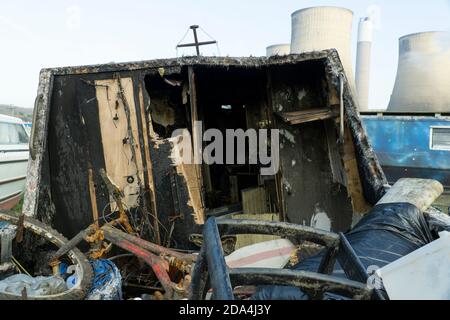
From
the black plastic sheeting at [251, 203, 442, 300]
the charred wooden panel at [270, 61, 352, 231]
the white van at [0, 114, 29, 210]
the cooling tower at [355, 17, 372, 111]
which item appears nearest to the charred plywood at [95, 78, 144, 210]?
the charred wooden panel at [270, 61, 352, 231]

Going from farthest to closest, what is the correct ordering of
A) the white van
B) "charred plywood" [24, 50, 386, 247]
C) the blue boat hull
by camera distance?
the blue boat hull, the white van, "charred plywood" [24, 50, 386, 247]

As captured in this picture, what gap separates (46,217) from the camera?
4.16 meters

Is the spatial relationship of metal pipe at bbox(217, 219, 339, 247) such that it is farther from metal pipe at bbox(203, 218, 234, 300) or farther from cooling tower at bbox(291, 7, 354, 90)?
cooling tower at bbox(291, 7, 354, 90)

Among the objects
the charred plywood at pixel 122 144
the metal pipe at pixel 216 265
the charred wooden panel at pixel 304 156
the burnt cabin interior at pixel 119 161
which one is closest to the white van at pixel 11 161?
the burnt cabin interior at pixel 119 161

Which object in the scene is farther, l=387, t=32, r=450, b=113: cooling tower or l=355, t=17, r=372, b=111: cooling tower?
l=355, t=17, r=372, b=111: cooling tower

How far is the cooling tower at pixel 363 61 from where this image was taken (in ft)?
67.9

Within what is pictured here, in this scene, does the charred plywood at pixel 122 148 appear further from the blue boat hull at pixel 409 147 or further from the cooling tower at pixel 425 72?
the cooling tower at pixel 425 72

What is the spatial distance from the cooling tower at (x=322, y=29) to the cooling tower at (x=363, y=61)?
6796 mm

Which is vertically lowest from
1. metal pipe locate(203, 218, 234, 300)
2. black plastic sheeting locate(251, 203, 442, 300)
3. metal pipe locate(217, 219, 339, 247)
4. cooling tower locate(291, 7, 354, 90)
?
black plastic sheeting locate(251, 203, 442, 300)

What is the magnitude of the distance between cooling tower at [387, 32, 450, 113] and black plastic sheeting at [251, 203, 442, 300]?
14.0 metres

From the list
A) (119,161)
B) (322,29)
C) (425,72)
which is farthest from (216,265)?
(425,72)

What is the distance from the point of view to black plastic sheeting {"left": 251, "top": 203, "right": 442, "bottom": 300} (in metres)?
2.46

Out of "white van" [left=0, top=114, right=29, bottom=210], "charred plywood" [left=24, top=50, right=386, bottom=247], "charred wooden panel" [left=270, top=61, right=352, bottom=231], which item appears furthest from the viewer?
"white van" [left=0, top=114, right=29, bottom=210]
